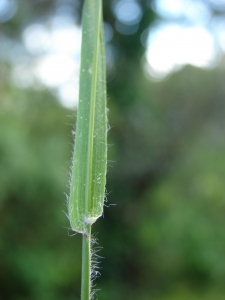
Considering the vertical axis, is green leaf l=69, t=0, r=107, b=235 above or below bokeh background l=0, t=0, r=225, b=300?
below

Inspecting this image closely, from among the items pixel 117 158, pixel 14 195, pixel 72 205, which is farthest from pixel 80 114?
pixel 117 158

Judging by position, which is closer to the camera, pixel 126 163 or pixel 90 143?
pixel 90 143

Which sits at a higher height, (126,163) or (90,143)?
(126,163)

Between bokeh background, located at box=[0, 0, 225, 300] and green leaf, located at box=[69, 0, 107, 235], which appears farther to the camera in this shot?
bokeh background, located at box=[0, 0, 225, 300]

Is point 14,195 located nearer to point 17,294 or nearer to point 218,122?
point 17,294

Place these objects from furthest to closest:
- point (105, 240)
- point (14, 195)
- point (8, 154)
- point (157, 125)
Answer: point (157, 125) → point (105, 240) → point (14, 195) → point (8, 154)
